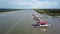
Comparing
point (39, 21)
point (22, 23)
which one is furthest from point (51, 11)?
point (22, 23)

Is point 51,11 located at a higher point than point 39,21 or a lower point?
higher

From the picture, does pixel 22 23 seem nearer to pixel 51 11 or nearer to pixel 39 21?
pixel 39 21

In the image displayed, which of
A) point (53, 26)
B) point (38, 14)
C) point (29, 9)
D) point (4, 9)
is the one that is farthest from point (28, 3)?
point (53, 26)

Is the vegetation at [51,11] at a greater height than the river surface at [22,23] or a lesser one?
greater

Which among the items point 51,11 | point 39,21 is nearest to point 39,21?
point 39,21

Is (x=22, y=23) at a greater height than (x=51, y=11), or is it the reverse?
(x=51, y=11)

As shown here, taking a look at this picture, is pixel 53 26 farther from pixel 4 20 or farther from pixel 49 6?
pixel 4 20

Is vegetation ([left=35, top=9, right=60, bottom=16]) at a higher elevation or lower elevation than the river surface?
higher

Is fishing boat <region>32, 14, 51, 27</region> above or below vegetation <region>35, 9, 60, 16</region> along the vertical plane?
below
